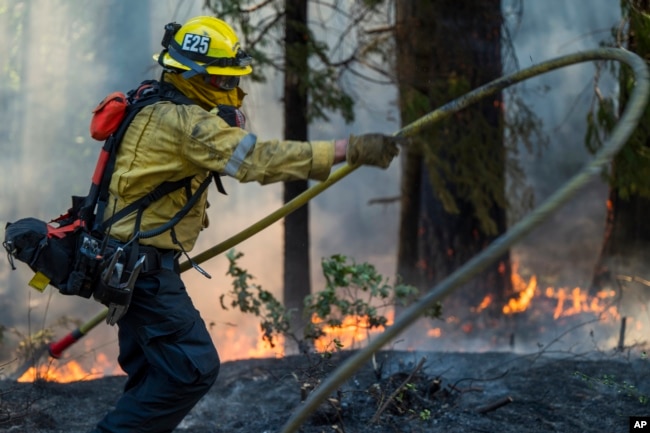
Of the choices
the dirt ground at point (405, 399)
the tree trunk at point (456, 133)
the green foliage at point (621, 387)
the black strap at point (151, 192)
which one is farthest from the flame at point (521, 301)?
the black strap at point (151, 192)

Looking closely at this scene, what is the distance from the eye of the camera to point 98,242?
4.15 metres

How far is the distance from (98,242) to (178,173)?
514 mm

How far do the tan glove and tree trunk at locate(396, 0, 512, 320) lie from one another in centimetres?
479

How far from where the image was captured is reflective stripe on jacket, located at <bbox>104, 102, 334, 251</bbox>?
3873mm

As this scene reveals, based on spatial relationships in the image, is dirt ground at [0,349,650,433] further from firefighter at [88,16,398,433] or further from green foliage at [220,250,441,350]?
firefighter at [88,16,398,433]

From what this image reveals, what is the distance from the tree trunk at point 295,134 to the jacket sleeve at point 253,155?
4.50 meters

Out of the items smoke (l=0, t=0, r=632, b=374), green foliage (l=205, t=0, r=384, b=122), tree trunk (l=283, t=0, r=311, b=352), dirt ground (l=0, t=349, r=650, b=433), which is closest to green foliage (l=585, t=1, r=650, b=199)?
smoke (l=0, t=0, r=632, b=374)

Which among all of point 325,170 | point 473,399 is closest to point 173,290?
point 325,170

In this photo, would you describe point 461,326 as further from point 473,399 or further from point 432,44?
point 473,399

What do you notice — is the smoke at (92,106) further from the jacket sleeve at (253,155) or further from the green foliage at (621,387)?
the jacket sleeve at (253,155)

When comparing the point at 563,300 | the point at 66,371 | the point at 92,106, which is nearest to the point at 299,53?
the point at 92,106

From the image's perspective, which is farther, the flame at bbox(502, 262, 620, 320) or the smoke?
the flame at bbox(502, 262, 620, 320)

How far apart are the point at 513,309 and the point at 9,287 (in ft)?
20.1

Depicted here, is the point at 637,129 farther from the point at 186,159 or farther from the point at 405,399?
the point at 186,159
